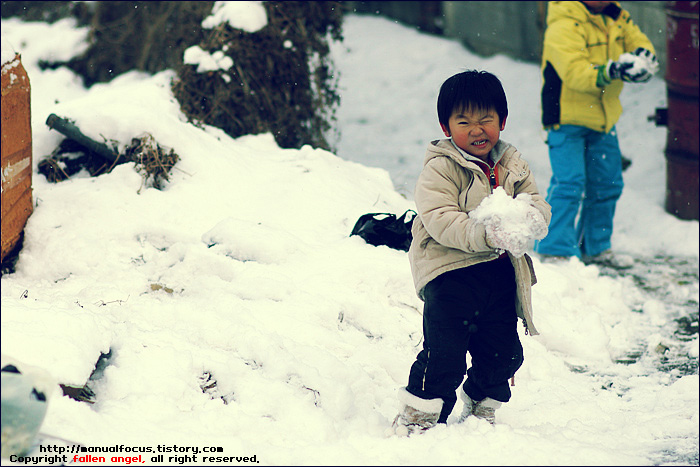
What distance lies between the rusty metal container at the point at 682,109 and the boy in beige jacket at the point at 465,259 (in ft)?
11.2

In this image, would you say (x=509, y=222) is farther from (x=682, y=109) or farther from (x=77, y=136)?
(x=682, y=109)

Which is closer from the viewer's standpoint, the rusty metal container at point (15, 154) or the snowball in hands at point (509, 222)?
the snowball in hands at point (509, 222)

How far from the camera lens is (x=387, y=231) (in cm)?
438

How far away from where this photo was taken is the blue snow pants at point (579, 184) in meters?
5.19

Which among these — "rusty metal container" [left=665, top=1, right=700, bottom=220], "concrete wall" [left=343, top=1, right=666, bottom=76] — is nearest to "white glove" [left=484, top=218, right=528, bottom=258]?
"rusty metal container" [left=665, top=1, right=700, bottom=220]

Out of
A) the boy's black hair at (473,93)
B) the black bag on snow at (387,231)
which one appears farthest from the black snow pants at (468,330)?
the black bag on snow at (387,231)

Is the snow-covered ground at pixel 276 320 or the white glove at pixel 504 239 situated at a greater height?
the white glove at pixel 504 239

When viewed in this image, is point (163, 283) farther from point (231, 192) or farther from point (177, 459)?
point (177, 459)

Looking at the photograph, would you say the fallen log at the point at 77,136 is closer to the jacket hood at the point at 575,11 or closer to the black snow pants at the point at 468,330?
the black snow pants at the point at 468,330

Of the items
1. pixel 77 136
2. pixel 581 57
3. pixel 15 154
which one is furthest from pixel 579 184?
pixel 15 154

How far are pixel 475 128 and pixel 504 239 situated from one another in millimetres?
415

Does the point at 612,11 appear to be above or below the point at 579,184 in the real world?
above

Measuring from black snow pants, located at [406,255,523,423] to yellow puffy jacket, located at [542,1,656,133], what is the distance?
2671 mm

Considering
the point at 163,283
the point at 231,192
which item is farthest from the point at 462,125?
the point at 231,192
